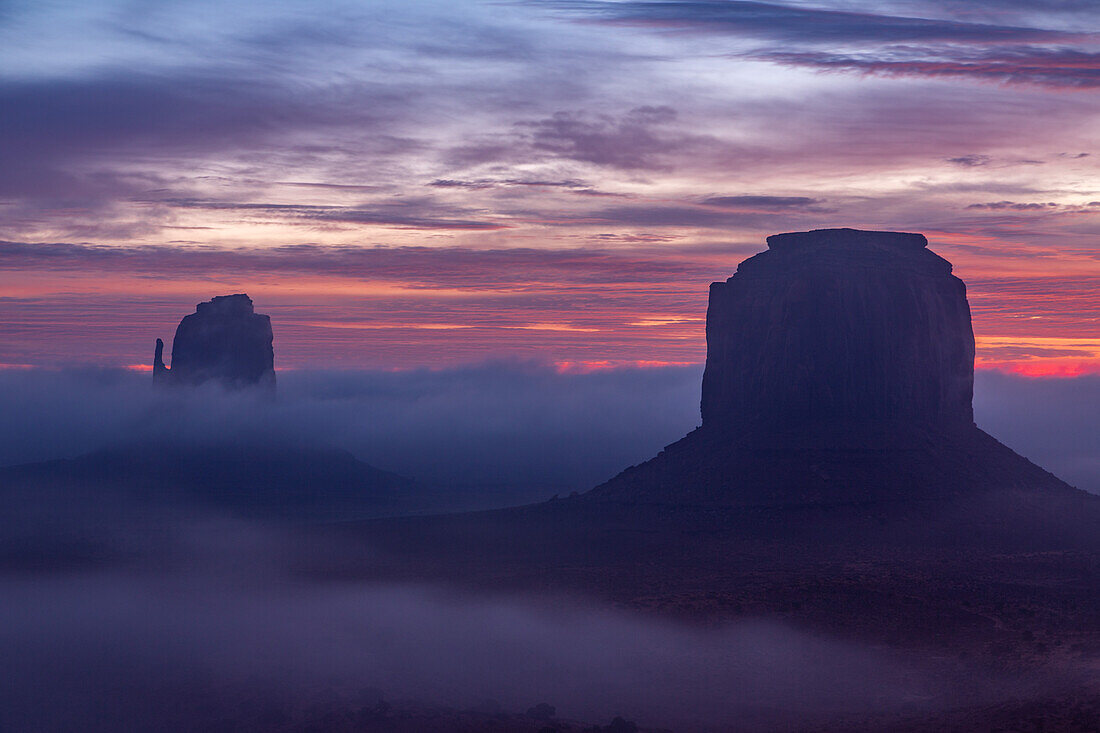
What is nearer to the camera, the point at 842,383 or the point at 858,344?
the point at 842,383

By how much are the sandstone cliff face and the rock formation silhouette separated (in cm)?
15

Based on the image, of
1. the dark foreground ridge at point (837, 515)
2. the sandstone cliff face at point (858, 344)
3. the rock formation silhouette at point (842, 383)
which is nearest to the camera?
the dark foreground ridge at point (837, 515)

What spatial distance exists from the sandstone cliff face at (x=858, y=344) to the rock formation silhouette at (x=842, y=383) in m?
0.15

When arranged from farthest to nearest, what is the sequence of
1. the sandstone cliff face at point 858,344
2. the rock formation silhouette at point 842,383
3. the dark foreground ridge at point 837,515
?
the sandstone cliff face at point 858,344 → the rock formation silhouette at point 842,383 → the dark foreground ridge at point 837,515

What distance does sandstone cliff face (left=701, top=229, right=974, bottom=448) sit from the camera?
11931cm

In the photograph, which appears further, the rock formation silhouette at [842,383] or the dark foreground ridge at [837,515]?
the rock formation silhouette at [842,383]

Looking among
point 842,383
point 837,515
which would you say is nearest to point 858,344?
point 842,383

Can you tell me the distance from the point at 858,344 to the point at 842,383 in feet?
15.8

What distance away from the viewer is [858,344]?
395 ft

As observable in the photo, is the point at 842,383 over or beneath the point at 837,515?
over

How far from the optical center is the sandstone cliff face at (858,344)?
4697 inches

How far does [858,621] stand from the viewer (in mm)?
71250

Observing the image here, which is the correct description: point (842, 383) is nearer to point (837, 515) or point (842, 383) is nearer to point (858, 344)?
point (858, 344)

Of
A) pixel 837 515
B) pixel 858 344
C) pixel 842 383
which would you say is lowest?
pixel 837 515
